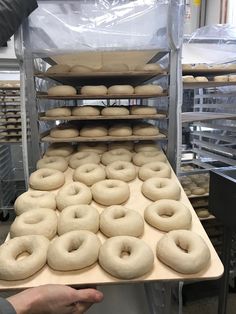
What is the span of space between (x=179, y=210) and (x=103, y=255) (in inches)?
14.8

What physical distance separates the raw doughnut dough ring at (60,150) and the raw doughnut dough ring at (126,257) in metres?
0.82

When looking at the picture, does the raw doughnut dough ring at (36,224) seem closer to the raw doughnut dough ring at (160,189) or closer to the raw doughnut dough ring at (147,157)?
the raw doughnut dough ring at (160,189)

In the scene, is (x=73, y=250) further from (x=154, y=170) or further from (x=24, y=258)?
(x=154, y=170)

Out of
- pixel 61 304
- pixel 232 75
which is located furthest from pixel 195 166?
pixel 61 304

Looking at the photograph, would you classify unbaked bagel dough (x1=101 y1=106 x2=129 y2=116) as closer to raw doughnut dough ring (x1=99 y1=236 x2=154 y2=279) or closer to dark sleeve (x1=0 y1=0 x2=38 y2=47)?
dark sleeve (x1=0 y1=0 x2=38 y2=47)

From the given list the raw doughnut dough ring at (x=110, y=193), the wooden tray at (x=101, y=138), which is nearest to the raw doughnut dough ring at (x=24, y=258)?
the raw doughnut dough ring at (x=110, y=193)

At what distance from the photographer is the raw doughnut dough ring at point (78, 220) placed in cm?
99

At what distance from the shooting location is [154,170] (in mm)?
1383

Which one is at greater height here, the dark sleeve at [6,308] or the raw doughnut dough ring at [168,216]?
the raw doughnut dough ring at [168,216]

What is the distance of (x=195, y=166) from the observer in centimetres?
271

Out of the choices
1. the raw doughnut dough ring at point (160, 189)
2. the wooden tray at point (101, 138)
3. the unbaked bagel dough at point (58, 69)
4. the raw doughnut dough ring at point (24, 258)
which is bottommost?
the raw doughnut dough ring at point (24, 258)

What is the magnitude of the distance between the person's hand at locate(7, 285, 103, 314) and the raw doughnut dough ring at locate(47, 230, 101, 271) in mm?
72

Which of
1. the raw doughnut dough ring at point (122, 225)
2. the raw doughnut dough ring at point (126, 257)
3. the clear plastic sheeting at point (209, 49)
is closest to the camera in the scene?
the raw doughnut dough ring at point (126, 257)

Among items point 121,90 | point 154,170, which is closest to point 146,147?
point 154,170
